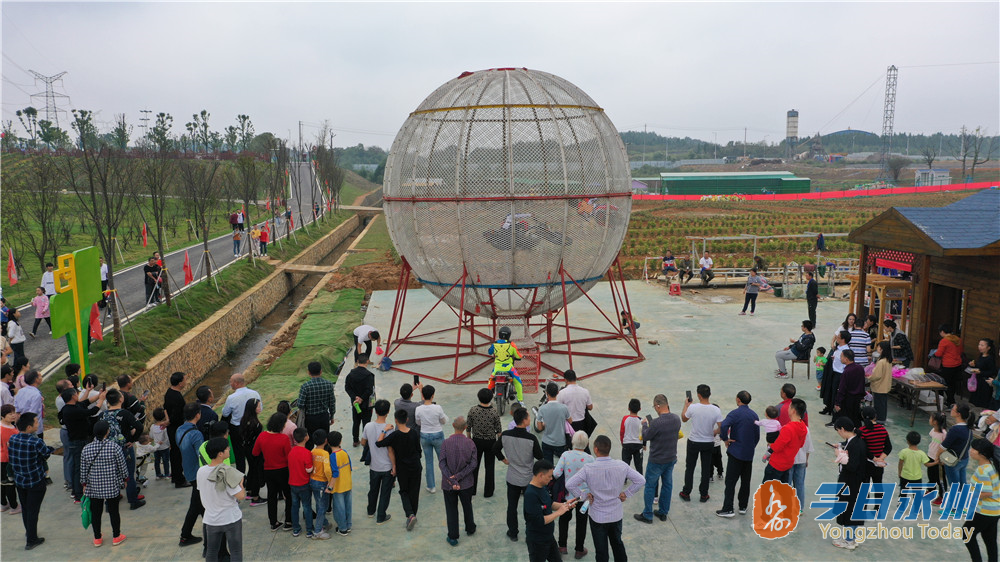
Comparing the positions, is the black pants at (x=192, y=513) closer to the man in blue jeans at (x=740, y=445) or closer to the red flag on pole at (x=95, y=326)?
the man in blue jeans at (x=740, y=445)

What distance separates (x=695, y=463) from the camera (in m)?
8.27

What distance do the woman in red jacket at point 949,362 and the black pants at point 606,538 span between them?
25.7 feet

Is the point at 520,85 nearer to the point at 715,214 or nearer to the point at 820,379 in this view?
the point at 820,379

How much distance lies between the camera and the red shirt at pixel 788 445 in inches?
293

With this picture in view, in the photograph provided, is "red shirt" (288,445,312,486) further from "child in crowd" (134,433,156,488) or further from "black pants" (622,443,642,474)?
"black pants" (622,443,642,474)

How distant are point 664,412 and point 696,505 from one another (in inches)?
58.8

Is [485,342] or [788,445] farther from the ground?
[788,445]

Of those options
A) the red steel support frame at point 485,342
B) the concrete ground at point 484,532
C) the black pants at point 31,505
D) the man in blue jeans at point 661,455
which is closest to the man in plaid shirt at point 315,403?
the concrete ground at point 484,532

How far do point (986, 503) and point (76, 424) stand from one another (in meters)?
10.4

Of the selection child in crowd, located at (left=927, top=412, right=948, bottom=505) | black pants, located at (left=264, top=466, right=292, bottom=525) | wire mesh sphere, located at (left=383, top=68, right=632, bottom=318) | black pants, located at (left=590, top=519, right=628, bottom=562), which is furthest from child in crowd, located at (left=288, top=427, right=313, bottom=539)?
child in crowd, located at (left=927, top=412, right=948, bottom=505)

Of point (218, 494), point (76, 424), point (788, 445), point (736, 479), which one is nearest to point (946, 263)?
point (788, 445)

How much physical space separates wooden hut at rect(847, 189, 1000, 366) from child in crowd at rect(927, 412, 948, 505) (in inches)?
172

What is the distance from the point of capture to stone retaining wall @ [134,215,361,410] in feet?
49.0

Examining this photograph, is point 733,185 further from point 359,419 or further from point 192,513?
point 192,513
